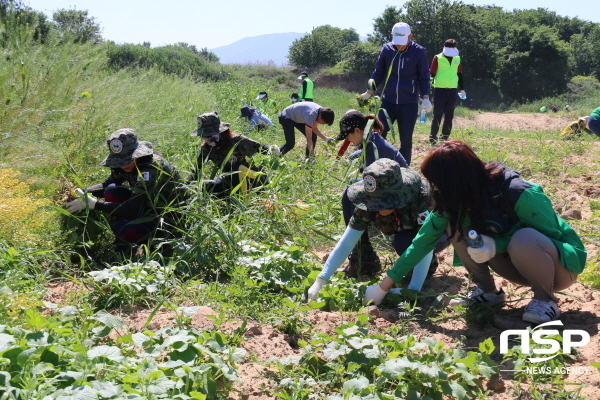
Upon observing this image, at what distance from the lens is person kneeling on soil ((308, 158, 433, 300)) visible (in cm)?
295

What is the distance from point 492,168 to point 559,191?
10.0 ft

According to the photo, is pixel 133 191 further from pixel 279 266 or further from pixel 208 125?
pixel 279 266

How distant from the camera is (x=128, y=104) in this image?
6301 millimetres

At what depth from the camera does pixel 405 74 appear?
19.1 feet

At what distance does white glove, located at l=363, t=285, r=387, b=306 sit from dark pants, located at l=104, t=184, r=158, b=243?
4.57 feet

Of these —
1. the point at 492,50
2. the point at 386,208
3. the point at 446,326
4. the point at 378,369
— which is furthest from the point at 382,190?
the point at 492,50

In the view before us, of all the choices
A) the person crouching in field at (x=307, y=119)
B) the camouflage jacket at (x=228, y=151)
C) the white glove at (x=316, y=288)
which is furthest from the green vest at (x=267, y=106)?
the white glove at (x=316, y=288)

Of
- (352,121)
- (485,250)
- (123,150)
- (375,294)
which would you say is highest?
(352,121)

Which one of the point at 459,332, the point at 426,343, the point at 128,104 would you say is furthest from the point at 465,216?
the point at 128,104

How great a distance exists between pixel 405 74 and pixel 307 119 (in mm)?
1168

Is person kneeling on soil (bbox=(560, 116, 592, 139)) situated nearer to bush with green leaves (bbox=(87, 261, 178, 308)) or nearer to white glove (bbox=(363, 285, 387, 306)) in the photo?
white glove (bbox=(363, 285, 387, 306))

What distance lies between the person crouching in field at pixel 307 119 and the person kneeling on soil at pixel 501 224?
3.42 metres

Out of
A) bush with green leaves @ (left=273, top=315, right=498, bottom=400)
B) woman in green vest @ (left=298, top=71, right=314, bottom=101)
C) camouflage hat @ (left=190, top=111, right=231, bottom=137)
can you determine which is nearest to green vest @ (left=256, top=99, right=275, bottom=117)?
woman in green vest @ (left=298, top=71, right=314, bottom=101)

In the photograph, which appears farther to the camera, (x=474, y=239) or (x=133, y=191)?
(x=133, y=191)
